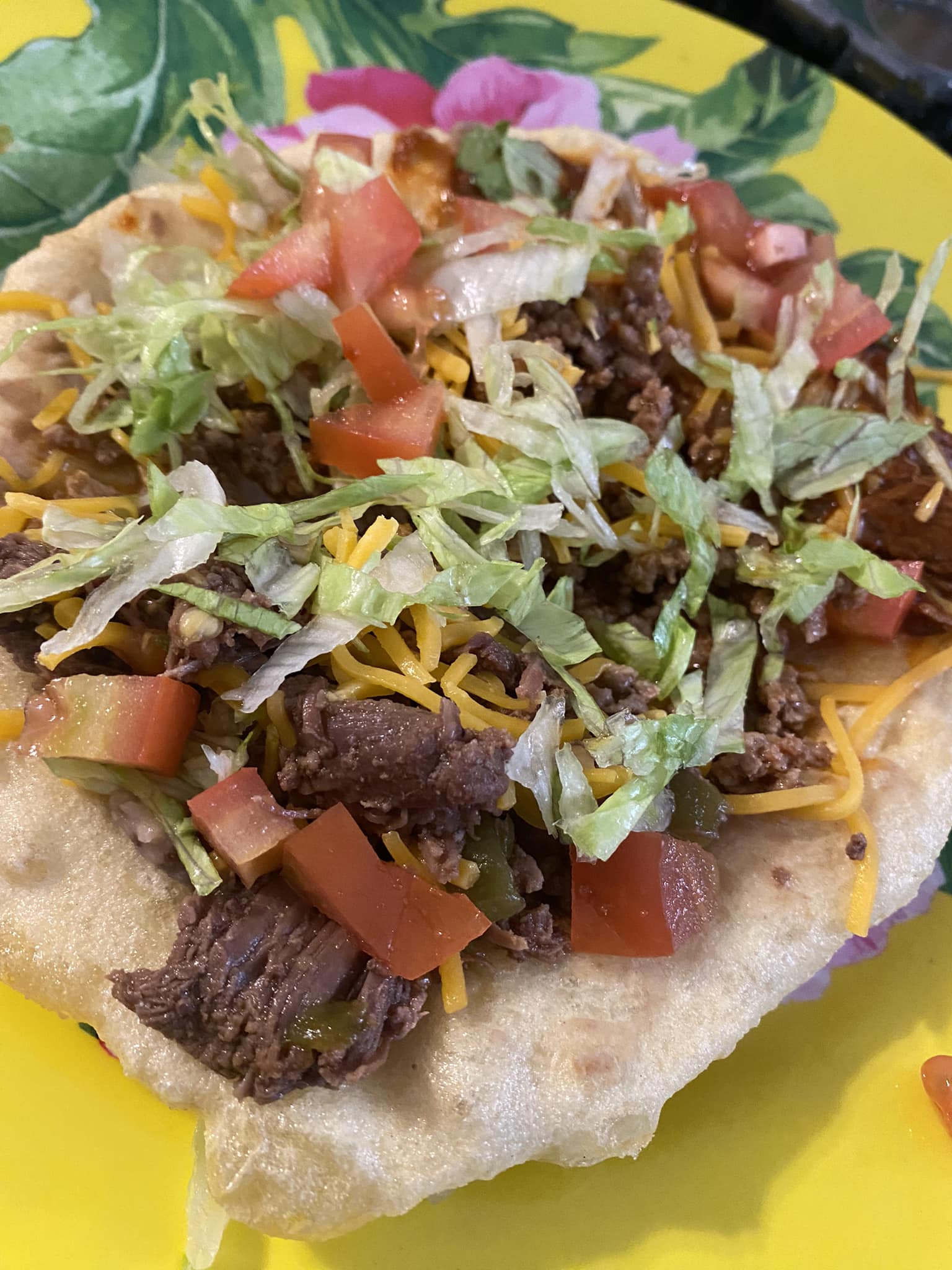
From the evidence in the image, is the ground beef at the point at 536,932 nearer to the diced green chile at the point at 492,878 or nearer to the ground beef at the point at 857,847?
the diced green chile at the point at 492,878

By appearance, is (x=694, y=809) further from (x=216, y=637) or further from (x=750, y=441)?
(x=216, y=637)

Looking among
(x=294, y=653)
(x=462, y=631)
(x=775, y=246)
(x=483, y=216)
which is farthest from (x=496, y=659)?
(x=775, y=246)

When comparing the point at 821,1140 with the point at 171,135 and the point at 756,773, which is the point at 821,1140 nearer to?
the point at 756,773

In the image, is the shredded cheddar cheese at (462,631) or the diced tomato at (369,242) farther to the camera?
the diced tomato at (369,242)

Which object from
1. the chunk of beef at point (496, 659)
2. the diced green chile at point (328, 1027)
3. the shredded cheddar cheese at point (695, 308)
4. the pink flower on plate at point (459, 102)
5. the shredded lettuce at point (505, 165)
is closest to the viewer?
the diced green chile at point (328, 1027)

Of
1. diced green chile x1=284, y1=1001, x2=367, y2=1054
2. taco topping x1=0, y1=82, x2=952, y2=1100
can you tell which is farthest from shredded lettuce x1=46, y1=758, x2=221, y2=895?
diced green chile x1=284, y1=1001, x2=367, y2=1054

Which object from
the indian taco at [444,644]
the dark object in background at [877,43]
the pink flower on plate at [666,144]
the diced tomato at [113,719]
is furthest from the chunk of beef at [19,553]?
the dark object in background at [877,43]

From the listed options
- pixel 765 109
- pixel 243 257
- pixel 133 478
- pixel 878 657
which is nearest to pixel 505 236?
pixel 243 257
